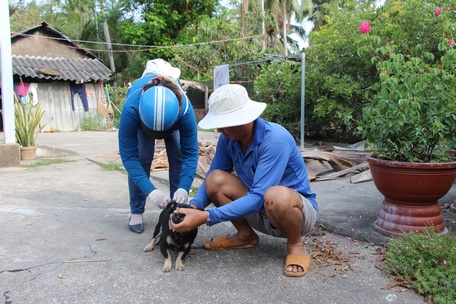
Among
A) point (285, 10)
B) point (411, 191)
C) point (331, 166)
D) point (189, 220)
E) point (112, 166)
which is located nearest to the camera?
point (189, 220)

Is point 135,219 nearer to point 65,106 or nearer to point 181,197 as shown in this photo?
point 181,197

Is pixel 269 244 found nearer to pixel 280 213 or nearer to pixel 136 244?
pixel 280 213

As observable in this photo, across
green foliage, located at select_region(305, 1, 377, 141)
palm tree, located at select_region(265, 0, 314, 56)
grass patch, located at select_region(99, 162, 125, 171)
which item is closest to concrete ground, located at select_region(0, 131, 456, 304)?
grass patch, located at select_region(99, 162, 125, 171)

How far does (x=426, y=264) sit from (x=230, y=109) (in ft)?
5.37

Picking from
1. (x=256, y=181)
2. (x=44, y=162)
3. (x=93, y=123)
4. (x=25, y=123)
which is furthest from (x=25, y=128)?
(x=93, y=123)

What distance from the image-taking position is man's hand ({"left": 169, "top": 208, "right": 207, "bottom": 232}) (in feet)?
8.37

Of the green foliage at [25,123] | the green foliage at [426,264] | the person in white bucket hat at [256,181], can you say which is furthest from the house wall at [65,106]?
the green foliage at [426,264]

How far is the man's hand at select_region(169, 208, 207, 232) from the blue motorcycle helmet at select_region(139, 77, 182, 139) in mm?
657

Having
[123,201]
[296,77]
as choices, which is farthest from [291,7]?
[123,201]

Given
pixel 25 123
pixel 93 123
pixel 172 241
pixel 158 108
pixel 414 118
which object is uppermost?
pixel 158 108

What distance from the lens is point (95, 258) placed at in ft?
10.0

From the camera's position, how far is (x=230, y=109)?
2.66 metres

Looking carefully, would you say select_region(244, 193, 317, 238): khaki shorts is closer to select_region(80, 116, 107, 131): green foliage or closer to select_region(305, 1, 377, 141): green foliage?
select_region(305, 1, 377, 141): green foliage

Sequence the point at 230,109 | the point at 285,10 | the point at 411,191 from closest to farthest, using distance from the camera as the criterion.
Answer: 1. the point at 230,109
2. the point at 411,191
3. the point at 285,10
